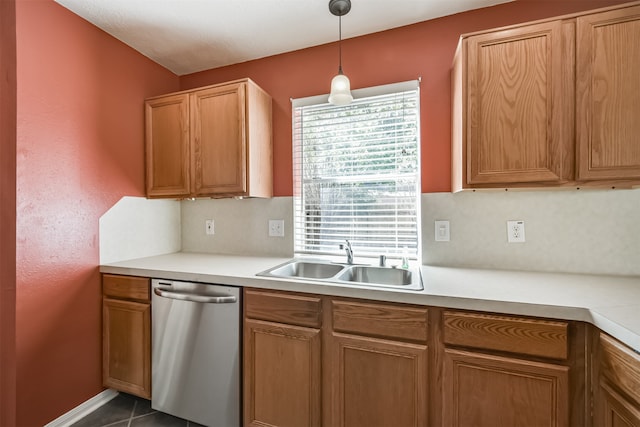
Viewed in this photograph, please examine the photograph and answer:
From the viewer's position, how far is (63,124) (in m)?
1.71

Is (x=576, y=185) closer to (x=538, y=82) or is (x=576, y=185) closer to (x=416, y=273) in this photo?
(x=538, y=82)

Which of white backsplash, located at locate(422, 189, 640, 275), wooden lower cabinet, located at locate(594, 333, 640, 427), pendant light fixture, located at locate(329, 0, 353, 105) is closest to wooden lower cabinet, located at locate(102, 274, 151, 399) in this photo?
pendant light fixture, located at locate(329, 0, 353, 105)

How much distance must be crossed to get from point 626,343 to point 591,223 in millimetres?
950

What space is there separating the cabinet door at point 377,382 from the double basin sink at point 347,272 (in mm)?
328

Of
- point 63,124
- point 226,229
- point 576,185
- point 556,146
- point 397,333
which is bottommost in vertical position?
point 397,333

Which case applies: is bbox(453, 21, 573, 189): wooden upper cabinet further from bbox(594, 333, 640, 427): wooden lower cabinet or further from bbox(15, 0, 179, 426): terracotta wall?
bbox(15, 0, 179, 426): terracotta wall

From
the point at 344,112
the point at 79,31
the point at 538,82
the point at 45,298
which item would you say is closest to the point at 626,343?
the point at 538,82

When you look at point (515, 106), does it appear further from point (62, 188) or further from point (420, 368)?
point (62, 188)

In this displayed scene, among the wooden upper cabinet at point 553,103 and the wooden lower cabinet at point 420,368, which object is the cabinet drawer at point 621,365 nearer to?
the wooden lower cabinet at point 420,368

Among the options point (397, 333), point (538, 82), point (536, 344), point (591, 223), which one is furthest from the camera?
point (591, 223)

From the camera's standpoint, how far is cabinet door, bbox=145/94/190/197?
212cm

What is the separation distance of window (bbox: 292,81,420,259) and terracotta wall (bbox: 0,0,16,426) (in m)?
1.62

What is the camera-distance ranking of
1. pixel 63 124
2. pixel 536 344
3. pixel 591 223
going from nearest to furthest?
pixel 536 344 < pixel 591 223 < pixel 63 124

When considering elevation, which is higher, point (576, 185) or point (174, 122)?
point (174, 122)
